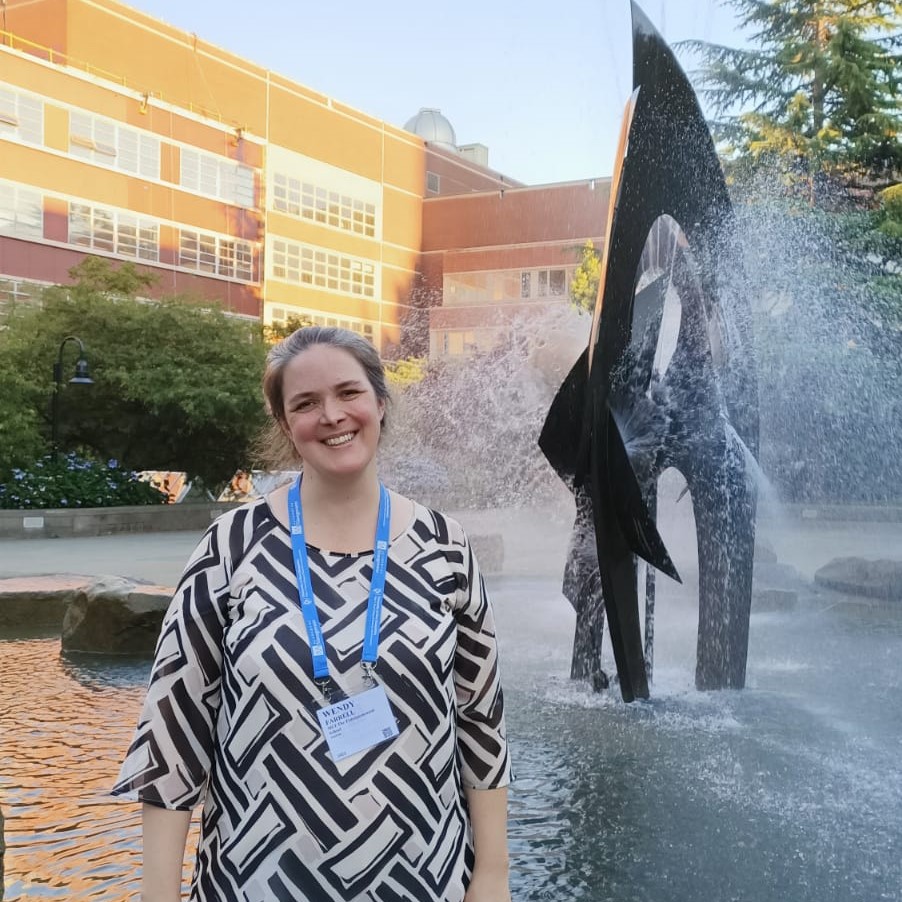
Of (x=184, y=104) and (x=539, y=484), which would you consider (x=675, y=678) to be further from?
(x=184, y=104)

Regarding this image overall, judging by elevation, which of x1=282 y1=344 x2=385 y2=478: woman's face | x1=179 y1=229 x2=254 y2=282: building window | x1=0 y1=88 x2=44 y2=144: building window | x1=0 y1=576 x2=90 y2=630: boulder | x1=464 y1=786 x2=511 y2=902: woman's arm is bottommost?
x1=0 y1=576 x2=90 y2=630: boulder

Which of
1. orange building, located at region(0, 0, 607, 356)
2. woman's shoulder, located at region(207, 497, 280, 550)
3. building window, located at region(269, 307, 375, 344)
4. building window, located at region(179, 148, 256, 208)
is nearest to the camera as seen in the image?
woman's shoulder, located at region(207, 497, 280, 550)

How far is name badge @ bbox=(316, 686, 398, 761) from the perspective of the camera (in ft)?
5.12

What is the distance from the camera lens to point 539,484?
19109mm

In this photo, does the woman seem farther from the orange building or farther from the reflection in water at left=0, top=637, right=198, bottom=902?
the orange building

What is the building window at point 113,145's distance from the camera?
3306 centimetres

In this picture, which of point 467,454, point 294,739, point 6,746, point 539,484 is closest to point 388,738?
point 294,739

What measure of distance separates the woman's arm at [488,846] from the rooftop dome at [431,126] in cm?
5716

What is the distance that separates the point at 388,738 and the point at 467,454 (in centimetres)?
2189

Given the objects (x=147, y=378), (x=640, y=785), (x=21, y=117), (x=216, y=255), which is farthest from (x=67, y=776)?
(x=216, y=255)

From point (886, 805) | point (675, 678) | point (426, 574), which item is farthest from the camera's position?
point (675, 678)

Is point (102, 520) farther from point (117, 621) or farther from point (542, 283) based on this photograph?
point (542, 283)

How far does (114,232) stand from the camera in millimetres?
34844

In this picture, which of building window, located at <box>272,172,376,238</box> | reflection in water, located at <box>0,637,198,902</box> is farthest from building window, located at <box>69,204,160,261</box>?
reflection in water, located at <box>0,637,198,902</box>
